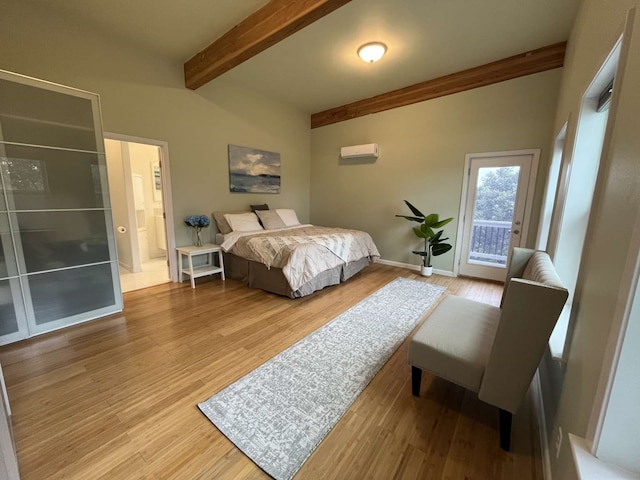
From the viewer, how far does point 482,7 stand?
98.7 inches

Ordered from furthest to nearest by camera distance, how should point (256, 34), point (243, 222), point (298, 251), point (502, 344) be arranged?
point (243, 222) < point (298, 251) < point (256, 34) < point (502, 344)

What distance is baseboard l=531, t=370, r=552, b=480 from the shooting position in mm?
1235

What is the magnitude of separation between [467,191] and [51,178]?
198 inches

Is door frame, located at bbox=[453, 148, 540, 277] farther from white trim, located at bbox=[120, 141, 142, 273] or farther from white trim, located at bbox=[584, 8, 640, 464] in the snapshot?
white trim, located at bbox=[120, 141, 142, 273]

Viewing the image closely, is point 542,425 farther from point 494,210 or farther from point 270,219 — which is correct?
point 270,219

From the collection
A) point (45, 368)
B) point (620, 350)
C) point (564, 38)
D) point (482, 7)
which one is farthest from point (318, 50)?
point (45, 368)

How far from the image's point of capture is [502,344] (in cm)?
Result: 129

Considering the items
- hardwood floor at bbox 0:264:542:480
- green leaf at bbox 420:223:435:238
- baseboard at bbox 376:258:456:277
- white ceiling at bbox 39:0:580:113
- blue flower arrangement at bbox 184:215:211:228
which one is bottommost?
hardwood floor at bbox 0:264:542:480

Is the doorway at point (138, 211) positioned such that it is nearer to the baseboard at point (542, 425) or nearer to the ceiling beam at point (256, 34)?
the ceiling beam at point (256, 34)

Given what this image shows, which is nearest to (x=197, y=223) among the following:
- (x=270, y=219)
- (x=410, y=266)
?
(x=270, y=219)

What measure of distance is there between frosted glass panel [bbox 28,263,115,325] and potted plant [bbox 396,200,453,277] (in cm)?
414

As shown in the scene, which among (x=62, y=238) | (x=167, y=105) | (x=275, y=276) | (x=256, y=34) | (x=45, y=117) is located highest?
(x=256, y=34)

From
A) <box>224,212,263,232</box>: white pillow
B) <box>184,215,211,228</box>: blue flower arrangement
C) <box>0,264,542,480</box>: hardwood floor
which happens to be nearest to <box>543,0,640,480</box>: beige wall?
<box>0,264,542,480</box>: hardwood floor

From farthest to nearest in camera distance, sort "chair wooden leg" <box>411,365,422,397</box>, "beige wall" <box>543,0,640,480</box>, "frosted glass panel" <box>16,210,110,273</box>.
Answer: "frosted glass panel" <box>16,210,110,273</box> → "chair wooden leg" <box>411,365,422,397</box> → "beige wall" <box>543,0,640,480</box>
